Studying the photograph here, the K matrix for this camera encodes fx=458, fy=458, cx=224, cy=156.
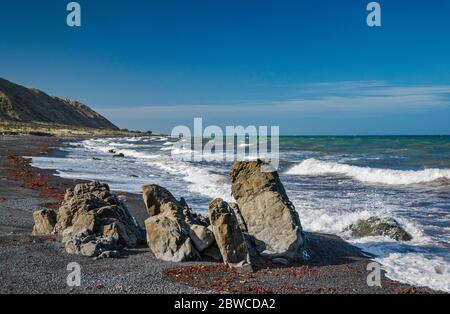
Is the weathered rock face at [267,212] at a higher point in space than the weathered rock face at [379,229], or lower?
higher

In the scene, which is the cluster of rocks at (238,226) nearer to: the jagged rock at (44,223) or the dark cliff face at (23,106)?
the jagged rock at (44,223)

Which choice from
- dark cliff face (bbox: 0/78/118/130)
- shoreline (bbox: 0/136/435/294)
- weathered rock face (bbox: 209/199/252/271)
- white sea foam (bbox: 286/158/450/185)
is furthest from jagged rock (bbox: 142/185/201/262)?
dark cliff face (bbox: 0/78/118/130)

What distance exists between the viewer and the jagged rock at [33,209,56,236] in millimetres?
15781

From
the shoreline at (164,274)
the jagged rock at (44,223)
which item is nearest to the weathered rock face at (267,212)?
the shoreline at (164,274)

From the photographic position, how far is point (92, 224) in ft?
47.7

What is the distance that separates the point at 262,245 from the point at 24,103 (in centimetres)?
18064

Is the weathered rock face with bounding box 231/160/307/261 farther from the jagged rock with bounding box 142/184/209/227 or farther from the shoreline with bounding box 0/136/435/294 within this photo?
the jagged rock with bounding box 142/184/209/227

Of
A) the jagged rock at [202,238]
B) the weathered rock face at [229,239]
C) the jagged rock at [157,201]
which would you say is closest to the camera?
the weathered rock face at [229,239]

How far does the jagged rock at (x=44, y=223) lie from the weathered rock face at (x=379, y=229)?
37.2ft

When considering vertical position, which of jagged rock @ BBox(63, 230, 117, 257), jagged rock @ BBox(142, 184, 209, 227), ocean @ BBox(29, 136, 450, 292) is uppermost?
jagged rock @ BBox(142, 184, 209, 227)

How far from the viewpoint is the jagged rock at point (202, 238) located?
13.7 meters

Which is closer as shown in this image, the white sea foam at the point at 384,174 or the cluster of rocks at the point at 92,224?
the cluster of rocks at the point at 92,224

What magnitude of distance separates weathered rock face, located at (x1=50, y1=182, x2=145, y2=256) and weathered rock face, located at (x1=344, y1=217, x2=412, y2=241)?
339 inches

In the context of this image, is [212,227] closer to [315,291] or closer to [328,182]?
[315,291]
